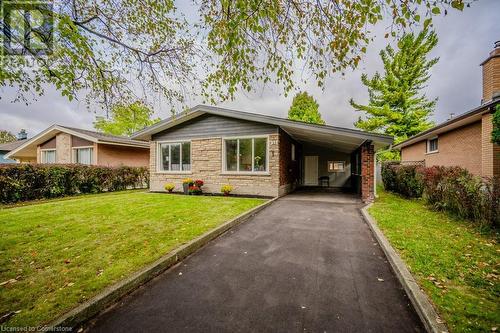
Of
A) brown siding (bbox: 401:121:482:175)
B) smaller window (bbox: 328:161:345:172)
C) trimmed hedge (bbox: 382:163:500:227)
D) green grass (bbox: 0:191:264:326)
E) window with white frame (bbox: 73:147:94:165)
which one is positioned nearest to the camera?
green grass (bbox: 0:191:264:326)

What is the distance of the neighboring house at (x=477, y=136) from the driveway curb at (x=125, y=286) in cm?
1074

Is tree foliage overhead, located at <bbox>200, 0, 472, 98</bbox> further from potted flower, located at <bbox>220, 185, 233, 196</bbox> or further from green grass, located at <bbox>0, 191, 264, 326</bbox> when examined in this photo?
potted flower, located at <bbox>220, 185, 233, 196</bbox>

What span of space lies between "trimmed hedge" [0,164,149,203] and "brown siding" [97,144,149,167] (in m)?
2.58

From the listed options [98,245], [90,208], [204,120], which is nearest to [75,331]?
[98,245]

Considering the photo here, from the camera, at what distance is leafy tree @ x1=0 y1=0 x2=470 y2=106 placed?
3326 mm

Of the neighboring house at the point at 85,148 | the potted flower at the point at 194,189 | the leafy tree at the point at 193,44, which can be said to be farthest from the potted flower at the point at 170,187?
the leafy tree at the point at 193,44

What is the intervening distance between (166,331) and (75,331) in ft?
3.04

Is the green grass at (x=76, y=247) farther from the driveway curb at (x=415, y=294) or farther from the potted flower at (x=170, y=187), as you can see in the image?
the potted flower at (x=170, y=187)

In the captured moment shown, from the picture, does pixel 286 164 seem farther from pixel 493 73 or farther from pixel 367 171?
pixel 493 73

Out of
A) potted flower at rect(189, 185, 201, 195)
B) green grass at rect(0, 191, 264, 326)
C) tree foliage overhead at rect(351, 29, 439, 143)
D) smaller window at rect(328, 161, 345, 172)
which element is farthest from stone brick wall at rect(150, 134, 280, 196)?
tree foliage overhead at rect(351, 29, 439, 143)

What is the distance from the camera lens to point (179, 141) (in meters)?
12.2

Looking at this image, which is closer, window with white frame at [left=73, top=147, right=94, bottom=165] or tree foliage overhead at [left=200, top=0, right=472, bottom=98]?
tree foliage overhead at [left=200, top=0, right=472, bottom=98]

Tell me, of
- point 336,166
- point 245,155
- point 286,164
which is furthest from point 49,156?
point 336,166

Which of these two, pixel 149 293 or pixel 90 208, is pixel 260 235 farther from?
pixel 90 208
